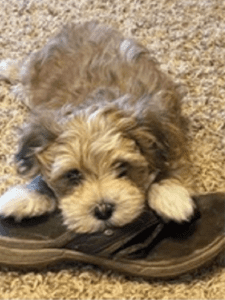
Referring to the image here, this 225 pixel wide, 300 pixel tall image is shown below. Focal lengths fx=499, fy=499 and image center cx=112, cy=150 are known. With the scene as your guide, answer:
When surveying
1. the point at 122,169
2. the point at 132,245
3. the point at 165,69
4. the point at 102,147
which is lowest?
the point at 132,245

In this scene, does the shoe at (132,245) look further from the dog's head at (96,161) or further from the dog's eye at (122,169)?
the dog's eye at (122,169)

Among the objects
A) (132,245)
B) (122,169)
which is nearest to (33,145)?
(122,169)

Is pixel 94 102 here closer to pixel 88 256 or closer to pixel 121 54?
pixel 121 54

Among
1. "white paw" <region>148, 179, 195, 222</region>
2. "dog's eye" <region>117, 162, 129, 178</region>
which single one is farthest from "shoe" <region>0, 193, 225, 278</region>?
"dog's eye" <region>117, 162, 129, 178</region>

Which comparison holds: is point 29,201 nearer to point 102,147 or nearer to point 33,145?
point 33,145

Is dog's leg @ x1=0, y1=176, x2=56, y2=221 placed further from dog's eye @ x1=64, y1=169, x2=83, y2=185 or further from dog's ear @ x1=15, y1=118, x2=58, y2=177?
dog's eye @ x1=64, y1=169, x2=83, y2=185

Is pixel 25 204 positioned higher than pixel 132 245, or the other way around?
pixel 25 204

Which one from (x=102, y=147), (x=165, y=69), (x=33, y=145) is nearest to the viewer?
(x=102, y=147)

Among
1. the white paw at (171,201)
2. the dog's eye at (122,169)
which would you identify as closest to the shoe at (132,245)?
the white paw at (171,201)
